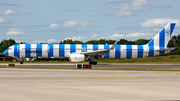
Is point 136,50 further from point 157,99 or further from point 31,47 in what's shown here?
point 157,99

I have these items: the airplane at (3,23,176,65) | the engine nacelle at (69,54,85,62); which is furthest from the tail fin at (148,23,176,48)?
the engine nacelle at (69,54,85,62)

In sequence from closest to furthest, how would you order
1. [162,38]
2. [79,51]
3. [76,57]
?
[76,57] < [79,51] < [162,38]

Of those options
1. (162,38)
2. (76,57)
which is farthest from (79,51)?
(162,38)

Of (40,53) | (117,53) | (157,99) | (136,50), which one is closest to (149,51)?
(136,50)

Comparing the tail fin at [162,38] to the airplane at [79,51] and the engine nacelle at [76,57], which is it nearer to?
the airplane at [79,51]

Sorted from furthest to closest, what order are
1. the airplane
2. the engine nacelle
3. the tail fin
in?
the tail fin
the airplane
the engine nacelle

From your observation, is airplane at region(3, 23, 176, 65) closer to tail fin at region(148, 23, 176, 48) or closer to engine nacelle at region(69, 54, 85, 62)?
engine nacelle at region(69, 54, 85, 62)

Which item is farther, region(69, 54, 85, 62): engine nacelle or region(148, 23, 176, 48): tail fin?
region(148, 23, 176, 48): tail fin

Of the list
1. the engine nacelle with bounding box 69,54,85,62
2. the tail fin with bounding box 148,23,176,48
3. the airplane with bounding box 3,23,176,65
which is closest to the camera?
the engine nacelle with bounding box 69,54,85,62

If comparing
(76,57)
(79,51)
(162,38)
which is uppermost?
(162,38)

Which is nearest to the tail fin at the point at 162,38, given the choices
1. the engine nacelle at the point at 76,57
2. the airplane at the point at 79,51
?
the airplane at the point at 79,51

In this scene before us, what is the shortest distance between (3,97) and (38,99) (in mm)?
1806

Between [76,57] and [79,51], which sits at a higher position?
[79,51]

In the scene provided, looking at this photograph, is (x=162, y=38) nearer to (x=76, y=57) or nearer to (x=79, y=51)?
(x=79, y=51)
